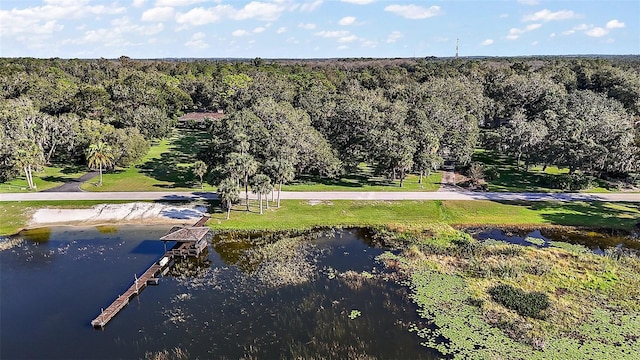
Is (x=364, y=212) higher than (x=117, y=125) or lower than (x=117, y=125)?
lower

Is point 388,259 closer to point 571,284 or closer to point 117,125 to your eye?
point 571,284

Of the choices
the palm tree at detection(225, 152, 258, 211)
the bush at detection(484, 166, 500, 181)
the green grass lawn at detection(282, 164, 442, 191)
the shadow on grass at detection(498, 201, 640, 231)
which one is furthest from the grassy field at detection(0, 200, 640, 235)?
the bush at detection(484, 166, 500, 181)

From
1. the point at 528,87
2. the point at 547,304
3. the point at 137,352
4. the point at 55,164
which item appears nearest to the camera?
the point at 137,352

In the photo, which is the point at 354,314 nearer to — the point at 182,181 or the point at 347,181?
the point at 347,181

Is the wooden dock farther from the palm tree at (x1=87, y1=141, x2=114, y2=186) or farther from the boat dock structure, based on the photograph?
the palm tree at (x1=87, y1=141, x2=114, y2=186)

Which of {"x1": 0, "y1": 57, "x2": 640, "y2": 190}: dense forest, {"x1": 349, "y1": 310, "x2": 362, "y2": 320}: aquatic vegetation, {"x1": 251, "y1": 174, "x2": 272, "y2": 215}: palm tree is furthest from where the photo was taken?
{"x1": 0, "y1": 57, "x2": 640, "y2": 190}: dense forest

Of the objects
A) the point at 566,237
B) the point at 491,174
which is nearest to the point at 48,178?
the point at 491,174

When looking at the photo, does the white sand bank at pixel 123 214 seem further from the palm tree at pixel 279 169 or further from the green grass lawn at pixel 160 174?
the palm tree at pixel 279 169

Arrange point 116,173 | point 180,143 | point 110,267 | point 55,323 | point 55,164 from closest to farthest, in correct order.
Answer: point 55,323
point 110,267
point 116,173
point 55,164
point 180,143

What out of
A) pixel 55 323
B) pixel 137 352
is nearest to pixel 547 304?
pixel 137 352
